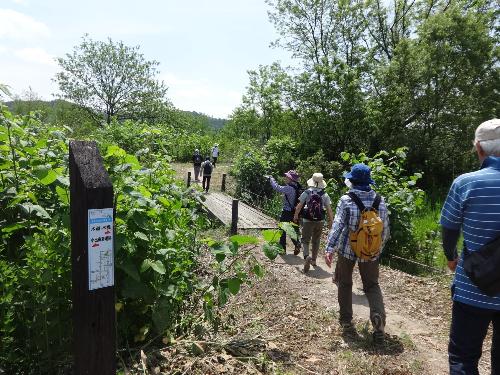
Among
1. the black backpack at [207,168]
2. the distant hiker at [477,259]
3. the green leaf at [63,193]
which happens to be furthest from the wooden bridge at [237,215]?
the distant hiker at [477,259]

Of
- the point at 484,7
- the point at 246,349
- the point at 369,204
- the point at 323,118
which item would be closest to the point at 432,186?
the point at 323,118

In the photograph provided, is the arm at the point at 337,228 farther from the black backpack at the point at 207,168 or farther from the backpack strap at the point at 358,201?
the black backpack at the point at 207,168

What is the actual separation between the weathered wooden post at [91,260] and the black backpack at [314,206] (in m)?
4.83

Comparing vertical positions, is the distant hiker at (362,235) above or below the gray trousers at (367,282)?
above

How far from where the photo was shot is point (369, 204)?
4199 millimetres

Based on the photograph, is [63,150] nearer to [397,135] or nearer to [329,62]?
[397,135]

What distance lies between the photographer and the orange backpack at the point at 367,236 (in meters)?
4.06

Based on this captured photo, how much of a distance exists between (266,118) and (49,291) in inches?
892

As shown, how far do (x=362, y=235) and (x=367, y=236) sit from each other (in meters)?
0.05

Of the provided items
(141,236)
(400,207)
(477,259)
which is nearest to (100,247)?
(141,236)

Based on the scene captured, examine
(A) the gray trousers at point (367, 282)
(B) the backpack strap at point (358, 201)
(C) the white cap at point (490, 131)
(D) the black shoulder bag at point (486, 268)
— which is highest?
(C) the white cap at point (490, 131)

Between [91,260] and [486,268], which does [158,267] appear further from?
[486,268]

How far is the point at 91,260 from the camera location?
7.27ft

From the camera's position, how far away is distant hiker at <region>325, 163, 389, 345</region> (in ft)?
13.4
